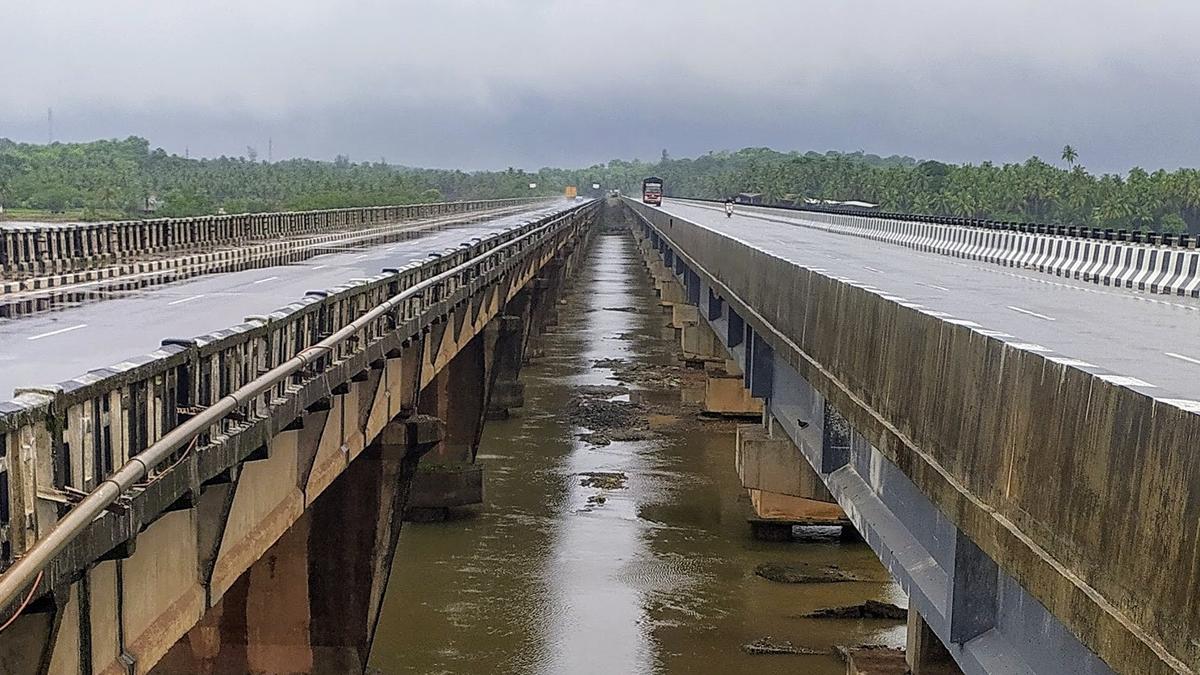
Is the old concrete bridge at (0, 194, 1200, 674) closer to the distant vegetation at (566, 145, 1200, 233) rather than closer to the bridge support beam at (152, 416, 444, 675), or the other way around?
the bridge support beam at (152, 416, 444, 675)

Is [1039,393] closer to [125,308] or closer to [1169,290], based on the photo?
[125,308]

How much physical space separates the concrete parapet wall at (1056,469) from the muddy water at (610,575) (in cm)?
1086

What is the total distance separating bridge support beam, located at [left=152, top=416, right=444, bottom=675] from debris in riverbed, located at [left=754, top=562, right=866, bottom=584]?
27.6 ft

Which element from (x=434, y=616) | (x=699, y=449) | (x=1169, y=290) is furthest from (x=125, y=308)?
(x=699, y=449)

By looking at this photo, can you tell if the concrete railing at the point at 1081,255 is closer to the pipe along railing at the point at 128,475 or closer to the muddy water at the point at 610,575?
the muddy water at the point at 610,575

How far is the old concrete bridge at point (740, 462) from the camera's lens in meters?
6.07

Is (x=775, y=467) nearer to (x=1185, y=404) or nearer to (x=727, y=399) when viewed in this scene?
(x=1185, y=404)

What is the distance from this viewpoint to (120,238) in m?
35.0

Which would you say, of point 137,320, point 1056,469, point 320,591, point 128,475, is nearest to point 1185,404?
point 1056,469

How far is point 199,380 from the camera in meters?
8.58

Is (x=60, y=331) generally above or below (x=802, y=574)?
above

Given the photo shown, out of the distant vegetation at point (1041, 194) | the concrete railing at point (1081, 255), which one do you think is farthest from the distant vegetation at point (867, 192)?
the concrete railing at point (1081, 255)

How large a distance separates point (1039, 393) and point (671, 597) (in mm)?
17561

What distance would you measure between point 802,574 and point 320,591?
10.7m
